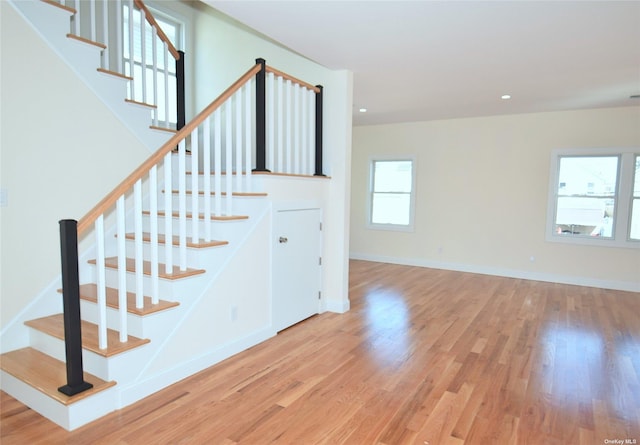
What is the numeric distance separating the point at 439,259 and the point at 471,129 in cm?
232

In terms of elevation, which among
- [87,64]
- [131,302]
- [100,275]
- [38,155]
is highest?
[87,64]

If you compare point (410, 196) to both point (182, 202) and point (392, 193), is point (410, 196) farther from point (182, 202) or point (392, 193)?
point (182, 202)

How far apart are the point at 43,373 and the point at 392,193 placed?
6076 mm

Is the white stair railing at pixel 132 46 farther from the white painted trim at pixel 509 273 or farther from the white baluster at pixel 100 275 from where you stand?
the white painted trim at pixel 509 273

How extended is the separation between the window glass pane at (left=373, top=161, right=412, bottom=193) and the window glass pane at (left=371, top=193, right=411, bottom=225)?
12cm

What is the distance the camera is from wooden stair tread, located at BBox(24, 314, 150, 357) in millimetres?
2334

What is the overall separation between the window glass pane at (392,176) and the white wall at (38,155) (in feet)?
17.1

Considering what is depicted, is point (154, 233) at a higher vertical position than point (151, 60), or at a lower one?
lower

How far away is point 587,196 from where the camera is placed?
579 cm

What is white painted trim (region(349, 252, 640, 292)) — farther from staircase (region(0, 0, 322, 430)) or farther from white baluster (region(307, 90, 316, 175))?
staircase (region(0, 0, 322, 430))

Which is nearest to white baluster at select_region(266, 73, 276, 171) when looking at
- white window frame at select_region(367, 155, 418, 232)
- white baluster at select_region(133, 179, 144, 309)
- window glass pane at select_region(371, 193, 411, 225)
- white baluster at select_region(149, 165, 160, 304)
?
white baluster at select_region(149, 165, 160, 304)

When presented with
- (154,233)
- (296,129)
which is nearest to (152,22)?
(296,129)

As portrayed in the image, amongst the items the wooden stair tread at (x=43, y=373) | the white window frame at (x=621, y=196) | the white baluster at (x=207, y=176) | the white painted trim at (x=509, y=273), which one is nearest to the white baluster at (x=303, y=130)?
the white baluster at (x=207, y=176)

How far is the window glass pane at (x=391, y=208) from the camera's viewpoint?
7.30m
